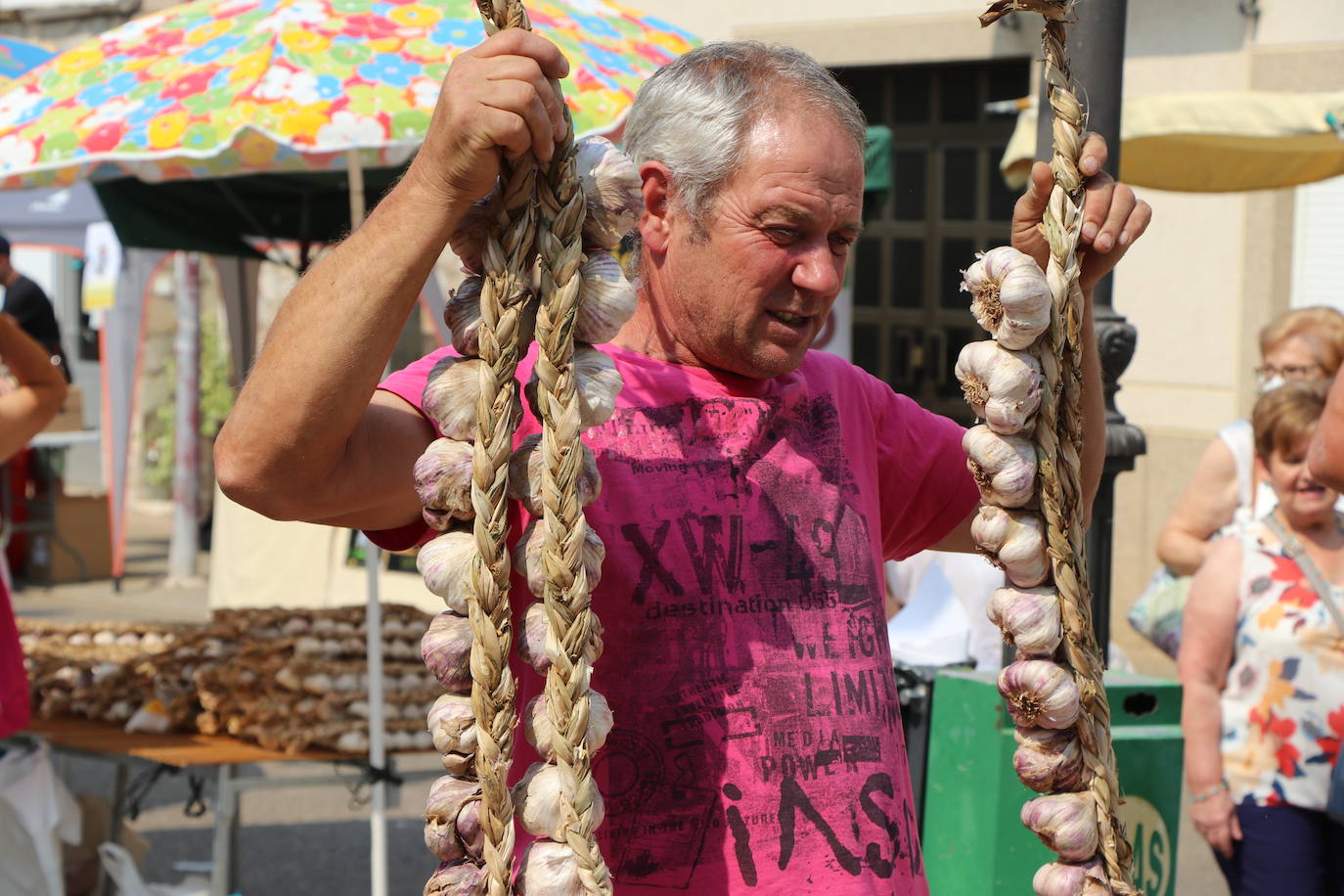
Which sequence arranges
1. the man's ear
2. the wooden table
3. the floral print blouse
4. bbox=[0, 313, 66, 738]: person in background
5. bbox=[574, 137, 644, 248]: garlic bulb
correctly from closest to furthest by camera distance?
1. bbox=[574, 137, 644, 248]: garlic bulb
2. the man's ear
3. the floral print blouse
4. bbox=[0, 313, 66, 738]: person in background
5. the wooden table

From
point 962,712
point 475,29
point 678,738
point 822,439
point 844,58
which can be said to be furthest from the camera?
point 844,58

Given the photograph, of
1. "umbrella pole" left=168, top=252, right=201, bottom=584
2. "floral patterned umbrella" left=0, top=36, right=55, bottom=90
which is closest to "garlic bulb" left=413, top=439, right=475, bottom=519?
"floral patterned umbrella" left=0, top=36, right=55, bottom=90

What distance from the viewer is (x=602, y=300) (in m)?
1.41

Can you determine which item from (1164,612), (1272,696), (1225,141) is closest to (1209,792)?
(1272,696)

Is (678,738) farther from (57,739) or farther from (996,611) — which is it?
(57,739)

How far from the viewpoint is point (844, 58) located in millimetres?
9156

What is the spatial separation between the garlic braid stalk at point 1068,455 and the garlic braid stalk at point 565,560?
1.93 ft

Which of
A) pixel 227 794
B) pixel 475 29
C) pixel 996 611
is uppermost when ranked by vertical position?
pixel 475 29

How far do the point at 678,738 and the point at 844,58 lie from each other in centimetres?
803

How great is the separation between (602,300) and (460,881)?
571 mm

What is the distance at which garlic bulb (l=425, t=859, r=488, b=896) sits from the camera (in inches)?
54.8

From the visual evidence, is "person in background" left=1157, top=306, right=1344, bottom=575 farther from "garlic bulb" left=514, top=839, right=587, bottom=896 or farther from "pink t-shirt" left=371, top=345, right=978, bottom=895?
"garlic bulb" left=514, top=839, right=587, bottom=896

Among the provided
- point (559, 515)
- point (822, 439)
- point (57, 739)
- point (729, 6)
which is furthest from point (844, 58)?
point (559, 515)

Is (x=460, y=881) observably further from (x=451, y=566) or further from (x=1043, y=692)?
(x=1043, y=692)
